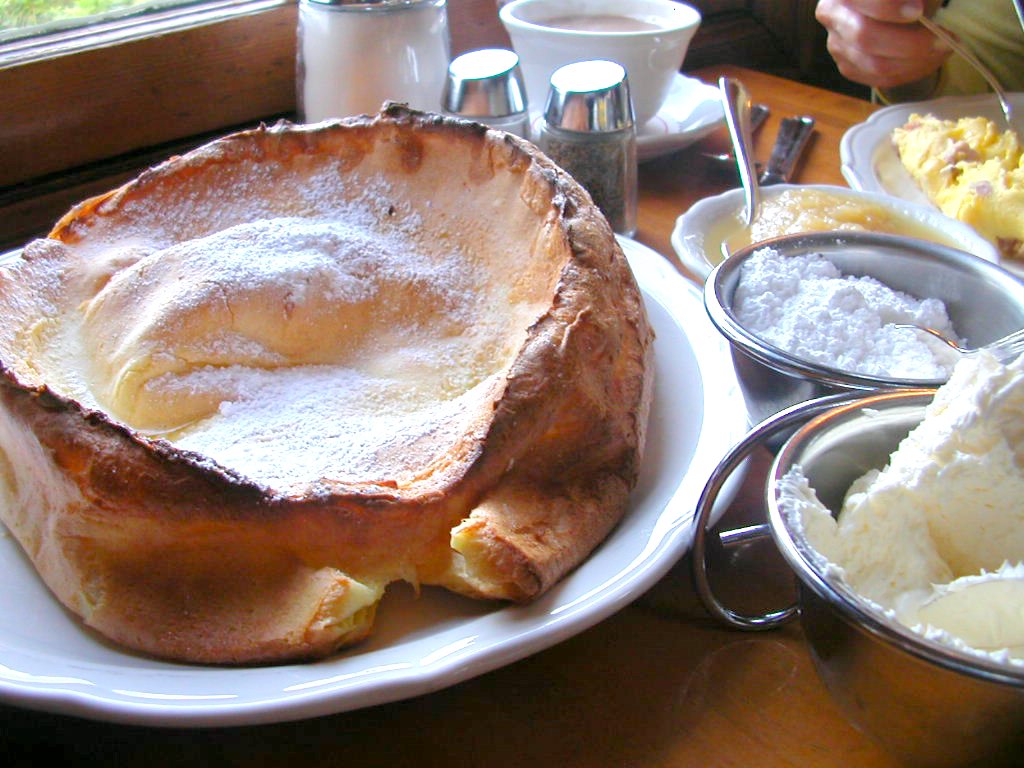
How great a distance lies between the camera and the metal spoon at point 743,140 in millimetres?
1185

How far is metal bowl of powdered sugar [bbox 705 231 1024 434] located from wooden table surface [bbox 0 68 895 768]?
0.65 feet

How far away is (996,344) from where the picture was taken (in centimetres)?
77

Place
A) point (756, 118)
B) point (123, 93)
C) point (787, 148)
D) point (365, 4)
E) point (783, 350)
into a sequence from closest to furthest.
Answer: point (783, 350), point (365, 4), point (123, 93), point (787, 148), point (756, 118)

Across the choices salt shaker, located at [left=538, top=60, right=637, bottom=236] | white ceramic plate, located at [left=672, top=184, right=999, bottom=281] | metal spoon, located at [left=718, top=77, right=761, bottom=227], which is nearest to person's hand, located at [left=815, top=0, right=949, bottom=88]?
metal spoon, located at [left=718, top=77, right=761, bottom=227]

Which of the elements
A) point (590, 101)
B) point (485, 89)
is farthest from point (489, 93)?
point (590, 101)

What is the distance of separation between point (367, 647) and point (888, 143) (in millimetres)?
1286

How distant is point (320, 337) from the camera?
0.80 meters

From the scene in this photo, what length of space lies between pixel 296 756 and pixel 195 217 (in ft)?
1.91

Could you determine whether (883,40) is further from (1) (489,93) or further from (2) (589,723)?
(2) (589,723)

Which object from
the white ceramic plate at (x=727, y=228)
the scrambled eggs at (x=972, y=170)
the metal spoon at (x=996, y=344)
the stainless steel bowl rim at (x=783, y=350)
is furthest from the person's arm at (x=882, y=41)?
the metal spoon at (x=996, y=344)

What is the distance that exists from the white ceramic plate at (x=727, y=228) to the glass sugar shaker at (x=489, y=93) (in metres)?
0.28

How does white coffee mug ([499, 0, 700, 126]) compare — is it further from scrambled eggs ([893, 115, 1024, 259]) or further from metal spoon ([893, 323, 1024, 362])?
metal spoon ([893, 323, 1024, 362])

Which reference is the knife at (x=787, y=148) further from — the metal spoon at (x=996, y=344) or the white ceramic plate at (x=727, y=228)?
the metal spoon at (x=996, y=344)

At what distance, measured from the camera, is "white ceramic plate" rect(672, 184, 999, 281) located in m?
1.08
